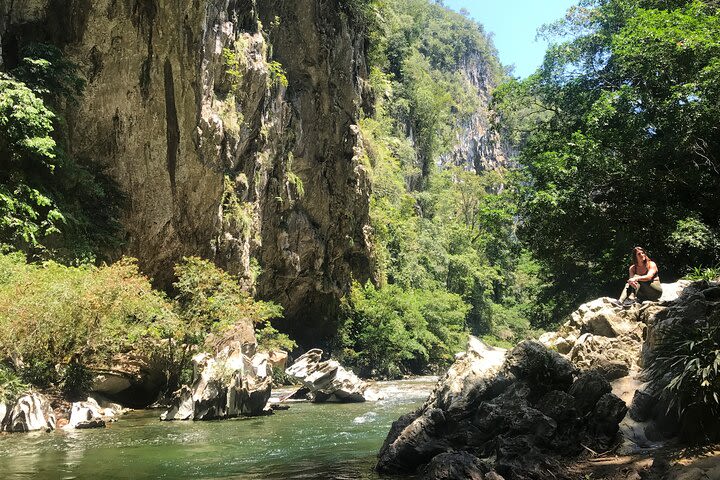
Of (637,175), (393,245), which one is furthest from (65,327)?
(393,245)

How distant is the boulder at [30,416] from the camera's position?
11.7 meters

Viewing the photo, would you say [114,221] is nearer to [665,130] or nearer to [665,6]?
[665,130]

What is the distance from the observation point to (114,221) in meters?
19.4

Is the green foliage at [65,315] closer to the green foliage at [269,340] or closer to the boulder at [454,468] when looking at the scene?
the green foliage at [269,340]

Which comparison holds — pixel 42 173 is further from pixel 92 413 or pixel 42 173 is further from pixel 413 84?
pixel 413 84

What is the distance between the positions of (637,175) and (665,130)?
144 cm

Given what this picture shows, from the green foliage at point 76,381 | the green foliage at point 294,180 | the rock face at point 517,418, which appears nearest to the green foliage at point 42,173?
the green foliage at point 76,381

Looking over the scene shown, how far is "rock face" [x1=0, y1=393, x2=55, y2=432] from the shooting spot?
1165 centimetres

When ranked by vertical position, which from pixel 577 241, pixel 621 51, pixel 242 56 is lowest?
pixel 577 241

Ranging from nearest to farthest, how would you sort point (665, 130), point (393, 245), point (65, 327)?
point (65, 327), point (665, 130), point (393, 245)

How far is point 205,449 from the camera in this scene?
1048 centimetres

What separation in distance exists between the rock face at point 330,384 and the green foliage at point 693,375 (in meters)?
12.9

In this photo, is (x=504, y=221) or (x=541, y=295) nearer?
(x=504, y=221)

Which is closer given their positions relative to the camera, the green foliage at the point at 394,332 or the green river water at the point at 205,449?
the green river water at the point at 205,449
